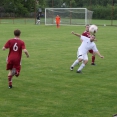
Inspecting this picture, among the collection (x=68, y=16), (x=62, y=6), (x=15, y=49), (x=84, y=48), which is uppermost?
(x=15, y=49)

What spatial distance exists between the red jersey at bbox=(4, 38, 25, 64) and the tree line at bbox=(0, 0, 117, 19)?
46.6 m

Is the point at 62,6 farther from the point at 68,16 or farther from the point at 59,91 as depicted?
the point at 59,91

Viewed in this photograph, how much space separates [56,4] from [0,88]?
176ft

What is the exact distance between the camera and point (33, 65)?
45.0 feet

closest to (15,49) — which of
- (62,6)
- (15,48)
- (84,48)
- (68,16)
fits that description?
(15,48)

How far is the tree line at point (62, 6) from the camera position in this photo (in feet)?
193

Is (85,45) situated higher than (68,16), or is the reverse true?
(85,45)

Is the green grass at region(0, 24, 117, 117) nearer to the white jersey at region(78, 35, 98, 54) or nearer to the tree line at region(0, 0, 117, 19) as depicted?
the white jersey at region(78, 35, 98, 54)

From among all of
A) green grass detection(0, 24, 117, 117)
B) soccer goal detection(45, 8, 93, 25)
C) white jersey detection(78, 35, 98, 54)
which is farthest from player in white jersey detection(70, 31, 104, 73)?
soccer goal detection(45, 8, 93, 25)

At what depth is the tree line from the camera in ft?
193

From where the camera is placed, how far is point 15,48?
9.21 metres

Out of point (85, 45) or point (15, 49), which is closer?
point (15, 49)

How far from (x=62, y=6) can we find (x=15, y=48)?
5281 centimetres

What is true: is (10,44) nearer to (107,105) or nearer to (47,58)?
(107,105)
